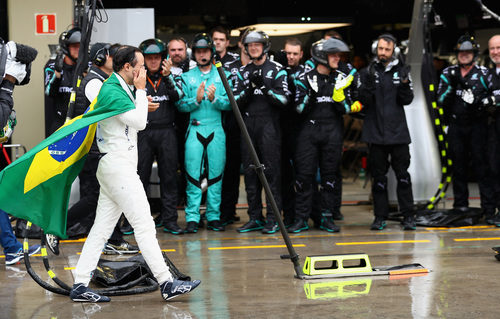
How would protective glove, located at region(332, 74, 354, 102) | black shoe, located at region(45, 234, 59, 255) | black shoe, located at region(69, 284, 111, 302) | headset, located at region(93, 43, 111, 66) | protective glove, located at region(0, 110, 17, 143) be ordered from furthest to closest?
protective glove, located at region(332, 74, 354, 102) → black shoe, located at region(45, 234, 59, 255) → headset, located at region(93, 43, 111, 66) → protective glove, located at region(0, 110, 17, 143) → black shoe, located at region(69, 284, 111, 302)

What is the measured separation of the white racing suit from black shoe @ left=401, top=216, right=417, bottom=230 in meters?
4.49

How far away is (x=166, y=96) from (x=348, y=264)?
3.39 meters

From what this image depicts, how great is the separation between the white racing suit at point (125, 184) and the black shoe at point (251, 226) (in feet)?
12.0

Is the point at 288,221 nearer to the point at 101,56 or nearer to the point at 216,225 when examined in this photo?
the point at 216,225

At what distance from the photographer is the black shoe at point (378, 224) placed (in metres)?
10.1

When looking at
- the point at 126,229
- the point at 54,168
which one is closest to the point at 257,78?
the point at 126,229

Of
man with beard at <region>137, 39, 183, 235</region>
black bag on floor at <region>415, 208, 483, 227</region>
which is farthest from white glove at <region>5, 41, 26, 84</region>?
black bag on floor at <region>415, 208, 483, 227</region>

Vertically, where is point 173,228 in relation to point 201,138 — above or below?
below

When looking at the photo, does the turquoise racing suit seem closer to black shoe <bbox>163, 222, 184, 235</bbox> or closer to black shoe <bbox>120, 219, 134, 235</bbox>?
black shoe <bbox>163, 222, 184, 235</bbox>

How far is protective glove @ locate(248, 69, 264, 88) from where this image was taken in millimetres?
A: 9672

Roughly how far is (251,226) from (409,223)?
1999 millimetres

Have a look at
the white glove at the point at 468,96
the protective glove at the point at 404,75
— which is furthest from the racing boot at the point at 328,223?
the white glove at the point at 468,96

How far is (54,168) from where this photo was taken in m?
6.28

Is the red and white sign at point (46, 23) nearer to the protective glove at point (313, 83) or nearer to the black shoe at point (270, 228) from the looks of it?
the protective glove at point (313, 83)
